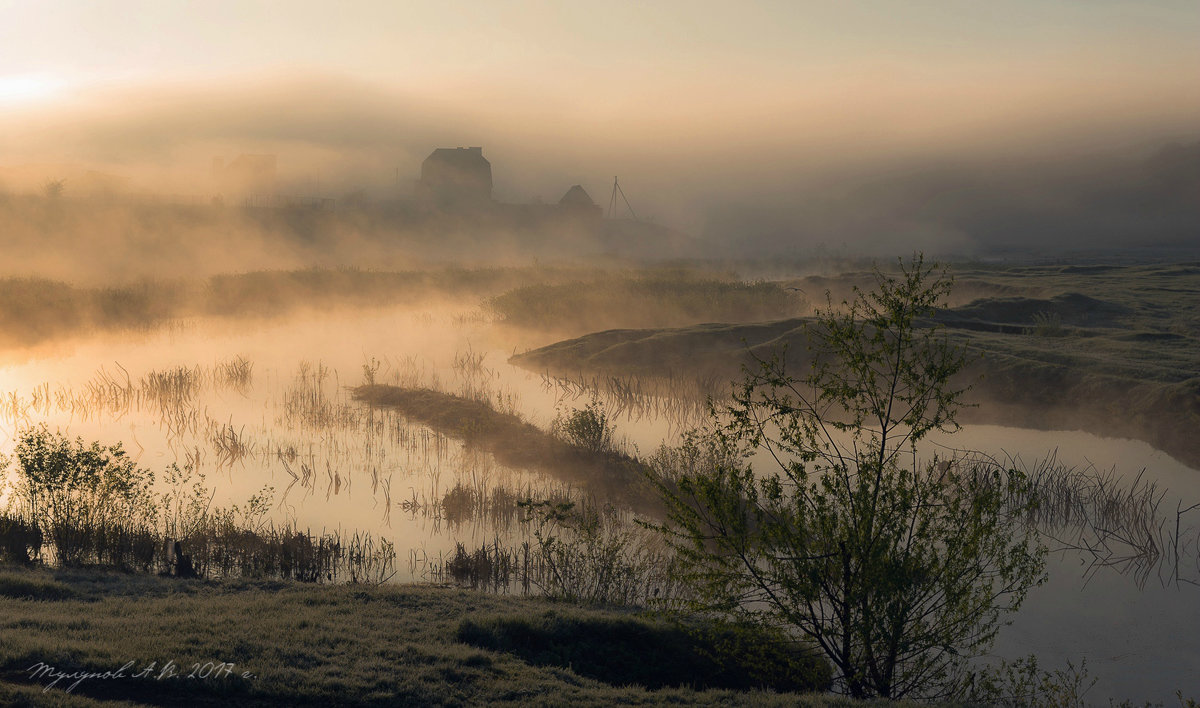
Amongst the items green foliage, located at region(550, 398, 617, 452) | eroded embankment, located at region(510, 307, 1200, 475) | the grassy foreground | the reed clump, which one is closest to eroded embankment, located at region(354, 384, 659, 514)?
green foliage, located at region(550, 398, 617, 452)

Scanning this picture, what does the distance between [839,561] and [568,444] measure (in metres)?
10.6

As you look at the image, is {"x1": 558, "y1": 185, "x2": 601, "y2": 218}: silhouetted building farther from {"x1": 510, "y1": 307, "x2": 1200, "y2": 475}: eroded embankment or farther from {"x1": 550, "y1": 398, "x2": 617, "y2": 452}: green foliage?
{"x1": 550, "y1": 398, "x2": 617, "y2": 452}: green foliage

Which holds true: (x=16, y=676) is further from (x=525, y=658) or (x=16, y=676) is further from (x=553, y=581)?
(x=553, y=581)

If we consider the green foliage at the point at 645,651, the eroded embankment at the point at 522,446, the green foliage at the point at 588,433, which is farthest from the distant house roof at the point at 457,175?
the green foliage at the point at 645,651

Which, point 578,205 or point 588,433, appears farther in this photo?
point 578,205

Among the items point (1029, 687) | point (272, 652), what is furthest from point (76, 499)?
point (1029, 687)

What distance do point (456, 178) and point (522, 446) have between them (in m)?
121

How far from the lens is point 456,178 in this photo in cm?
13475

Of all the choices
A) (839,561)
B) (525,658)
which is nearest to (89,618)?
(525,658)

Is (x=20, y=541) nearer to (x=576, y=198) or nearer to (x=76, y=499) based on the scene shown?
(x=76, y=499)

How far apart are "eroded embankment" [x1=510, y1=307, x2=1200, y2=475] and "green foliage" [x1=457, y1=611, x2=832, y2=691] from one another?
31.4 feet

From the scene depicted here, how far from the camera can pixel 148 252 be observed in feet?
217

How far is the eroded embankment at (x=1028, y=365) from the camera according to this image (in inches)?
864

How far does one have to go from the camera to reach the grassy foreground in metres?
7.47
